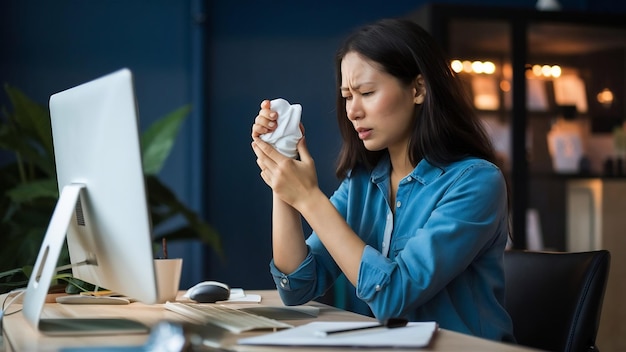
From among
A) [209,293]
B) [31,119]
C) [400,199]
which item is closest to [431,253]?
[400,199]

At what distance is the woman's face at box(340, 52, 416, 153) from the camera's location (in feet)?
5.74

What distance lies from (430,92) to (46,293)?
2.74ft

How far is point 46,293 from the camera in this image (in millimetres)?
1337

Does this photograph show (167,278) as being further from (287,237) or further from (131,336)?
(131,336)

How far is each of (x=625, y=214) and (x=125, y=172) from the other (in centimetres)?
358

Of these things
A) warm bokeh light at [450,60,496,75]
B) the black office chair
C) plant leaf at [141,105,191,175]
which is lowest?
the black office chair

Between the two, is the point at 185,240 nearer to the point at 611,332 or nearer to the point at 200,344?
the point at 611,332

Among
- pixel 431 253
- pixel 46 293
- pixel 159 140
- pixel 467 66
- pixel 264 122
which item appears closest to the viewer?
pixel 46 293

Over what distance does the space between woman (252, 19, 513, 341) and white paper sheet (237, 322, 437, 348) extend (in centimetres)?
28

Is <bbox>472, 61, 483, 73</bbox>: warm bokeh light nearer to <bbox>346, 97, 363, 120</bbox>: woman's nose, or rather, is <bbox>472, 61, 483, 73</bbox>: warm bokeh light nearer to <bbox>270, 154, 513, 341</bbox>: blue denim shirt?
<bbox>270, 154, 513, 341</bbox>: blue denim shirt

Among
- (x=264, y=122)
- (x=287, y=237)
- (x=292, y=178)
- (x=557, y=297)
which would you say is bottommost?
(x=557, y=297)

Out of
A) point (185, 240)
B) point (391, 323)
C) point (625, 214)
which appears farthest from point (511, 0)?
point (391, 323)

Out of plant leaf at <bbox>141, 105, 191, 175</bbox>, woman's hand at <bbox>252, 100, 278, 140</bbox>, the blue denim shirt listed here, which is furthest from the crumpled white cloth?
plant leaf at <bbox>141, 105, 191, 175</bbox>

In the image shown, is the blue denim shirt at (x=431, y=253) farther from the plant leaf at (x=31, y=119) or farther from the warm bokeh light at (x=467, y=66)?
the warm bokeh light at (x=467, y=66)
